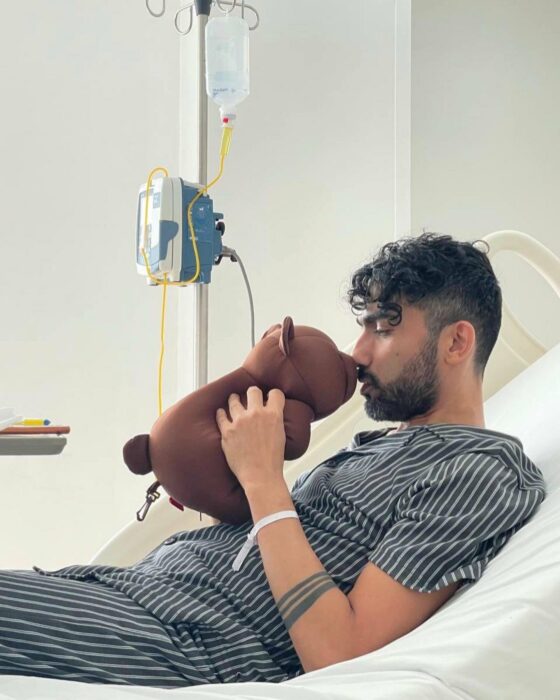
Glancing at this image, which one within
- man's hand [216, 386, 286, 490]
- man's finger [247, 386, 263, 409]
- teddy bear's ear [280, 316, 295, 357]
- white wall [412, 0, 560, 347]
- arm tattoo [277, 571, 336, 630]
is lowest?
arm tattoo [277, 571, 336, 630]

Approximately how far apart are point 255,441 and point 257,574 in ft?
0.58

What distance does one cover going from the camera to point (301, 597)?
1094mm

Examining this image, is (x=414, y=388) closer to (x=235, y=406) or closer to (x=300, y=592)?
(x=235, y=406)

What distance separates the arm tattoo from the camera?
1.09 m

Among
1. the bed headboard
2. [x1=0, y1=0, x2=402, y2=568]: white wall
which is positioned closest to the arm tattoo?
the bed headboard

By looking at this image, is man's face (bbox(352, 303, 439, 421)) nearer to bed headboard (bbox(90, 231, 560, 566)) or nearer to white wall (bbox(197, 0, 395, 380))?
bed headboard (bbox(90, 231, 560, 566))

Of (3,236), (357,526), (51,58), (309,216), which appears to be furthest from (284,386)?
(51,58)

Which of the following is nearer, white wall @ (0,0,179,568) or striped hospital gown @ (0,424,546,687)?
striped hospital gown @ (0,424,546,687)

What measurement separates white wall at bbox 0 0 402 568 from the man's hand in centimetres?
150

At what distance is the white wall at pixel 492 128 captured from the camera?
279 cm

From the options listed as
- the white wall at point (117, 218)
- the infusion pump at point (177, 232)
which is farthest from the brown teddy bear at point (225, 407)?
the white wall at point (117, 218)

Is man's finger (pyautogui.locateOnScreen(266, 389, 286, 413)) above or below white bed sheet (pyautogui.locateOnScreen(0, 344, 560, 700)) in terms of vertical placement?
above

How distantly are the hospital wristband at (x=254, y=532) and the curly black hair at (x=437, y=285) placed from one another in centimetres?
35

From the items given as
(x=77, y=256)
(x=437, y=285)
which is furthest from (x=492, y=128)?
(x=437, y=285)
